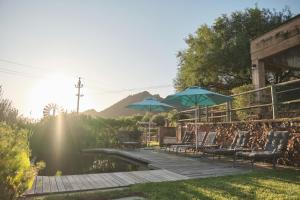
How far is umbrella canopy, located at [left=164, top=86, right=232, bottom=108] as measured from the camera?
10493mm

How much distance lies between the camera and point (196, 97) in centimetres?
1112

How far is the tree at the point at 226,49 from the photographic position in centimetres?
2283

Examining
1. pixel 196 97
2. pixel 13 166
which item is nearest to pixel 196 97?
pixel 196 97

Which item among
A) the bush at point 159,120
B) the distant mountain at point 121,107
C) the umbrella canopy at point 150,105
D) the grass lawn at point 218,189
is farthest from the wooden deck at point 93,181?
the distant mountain at point 121,107

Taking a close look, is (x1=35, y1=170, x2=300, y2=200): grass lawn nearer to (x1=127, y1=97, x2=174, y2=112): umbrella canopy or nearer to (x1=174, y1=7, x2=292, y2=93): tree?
(x1=127, y1=97, x2=174, y2=112): umbrella canopy

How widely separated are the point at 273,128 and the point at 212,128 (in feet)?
13.4

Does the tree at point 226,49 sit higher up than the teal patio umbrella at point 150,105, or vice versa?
the tree at point 226,49

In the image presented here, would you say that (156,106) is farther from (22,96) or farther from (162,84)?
(162,84)

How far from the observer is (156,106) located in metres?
16.0

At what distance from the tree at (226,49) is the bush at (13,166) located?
20.4 metres

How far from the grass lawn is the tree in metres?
17.3

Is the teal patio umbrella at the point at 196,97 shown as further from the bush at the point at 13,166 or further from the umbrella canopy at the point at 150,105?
the bush at the point at 13,166

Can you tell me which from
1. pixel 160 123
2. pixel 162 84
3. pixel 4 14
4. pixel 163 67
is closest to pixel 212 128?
pixel 163 67

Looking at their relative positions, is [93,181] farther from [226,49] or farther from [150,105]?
[226,49]
